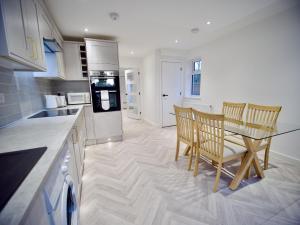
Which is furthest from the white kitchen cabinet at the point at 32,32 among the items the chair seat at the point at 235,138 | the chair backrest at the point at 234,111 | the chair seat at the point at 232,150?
the chair backrest at the point at 234,111

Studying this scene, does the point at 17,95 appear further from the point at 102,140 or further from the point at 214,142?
the point at 214,142

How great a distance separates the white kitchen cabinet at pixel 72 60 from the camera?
2.96 meters

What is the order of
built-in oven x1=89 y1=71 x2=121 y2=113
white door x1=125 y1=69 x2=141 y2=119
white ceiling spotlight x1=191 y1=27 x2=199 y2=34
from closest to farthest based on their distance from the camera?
white ceiling spotlight x1=191 y1=27 x2=199 y2=34 < built-in oven x1=89 y1=71 x2=121 y2=113 < white door x1=125 y1=69 x2=141 y2=119

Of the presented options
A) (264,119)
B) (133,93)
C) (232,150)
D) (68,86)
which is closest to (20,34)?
(68,86)

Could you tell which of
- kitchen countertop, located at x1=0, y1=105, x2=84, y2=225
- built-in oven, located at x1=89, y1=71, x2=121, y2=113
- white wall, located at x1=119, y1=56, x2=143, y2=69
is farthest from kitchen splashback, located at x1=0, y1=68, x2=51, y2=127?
white wall, located at x1=119, y1=56, x2=143, y2=69

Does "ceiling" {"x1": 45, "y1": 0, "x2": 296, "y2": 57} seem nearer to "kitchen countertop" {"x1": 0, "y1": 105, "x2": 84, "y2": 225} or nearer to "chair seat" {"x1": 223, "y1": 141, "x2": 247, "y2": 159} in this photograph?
"kitchen countertop" {"x1": 0, "y1": 105, "x2": 84, "y2": 225}

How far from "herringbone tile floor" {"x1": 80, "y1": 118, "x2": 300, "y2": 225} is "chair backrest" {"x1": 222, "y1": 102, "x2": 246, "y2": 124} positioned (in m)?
0.75

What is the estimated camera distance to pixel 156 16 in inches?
88.4

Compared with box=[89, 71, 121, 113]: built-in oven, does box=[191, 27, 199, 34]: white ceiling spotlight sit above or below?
above

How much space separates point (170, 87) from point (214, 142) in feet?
9.72

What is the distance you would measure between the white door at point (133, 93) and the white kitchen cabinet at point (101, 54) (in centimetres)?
236

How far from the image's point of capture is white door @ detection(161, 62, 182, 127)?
4.26 metres

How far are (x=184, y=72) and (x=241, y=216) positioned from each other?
3922 millimetres

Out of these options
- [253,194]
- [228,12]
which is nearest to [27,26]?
[228,12]
